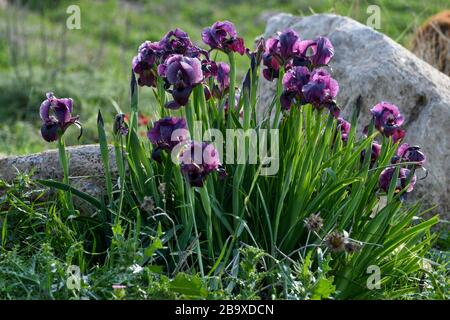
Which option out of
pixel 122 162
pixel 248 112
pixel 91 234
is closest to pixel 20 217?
pixel 91 234

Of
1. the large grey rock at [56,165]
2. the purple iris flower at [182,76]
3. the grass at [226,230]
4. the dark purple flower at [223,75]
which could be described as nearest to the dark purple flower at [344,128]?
the grass at [226,230]

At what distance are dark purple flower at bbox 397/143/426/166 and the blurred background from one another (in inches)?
102

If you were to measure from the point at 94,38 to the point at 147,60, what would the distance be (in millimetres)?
7815

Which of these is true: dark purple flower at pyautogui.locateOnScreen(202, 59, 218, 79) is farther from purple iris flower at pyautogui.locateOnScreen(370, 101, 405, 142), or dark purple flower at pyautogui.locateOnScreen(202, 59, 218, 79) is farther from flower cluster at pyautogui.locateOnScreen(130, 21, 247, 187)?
purple iris flower at pyautogui.locateOnScreen(370, 101, 405, 142)

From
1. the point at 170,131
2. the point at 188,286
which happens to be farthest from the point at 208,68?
the point at 188,286

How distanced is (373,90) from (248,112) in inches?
63.0

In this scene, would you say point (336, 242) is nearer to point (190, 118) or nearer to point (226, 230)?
point (226, 230)

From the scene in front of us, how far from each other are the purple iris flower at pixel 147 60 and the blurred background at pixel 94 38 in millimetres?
2640

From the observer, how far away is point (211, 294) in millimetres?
2797

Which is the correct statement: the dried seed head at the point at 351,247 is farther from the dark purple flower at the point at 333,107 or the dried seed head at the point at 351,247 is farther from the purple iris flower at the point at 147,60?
the purple iris flower at the point at 147,60

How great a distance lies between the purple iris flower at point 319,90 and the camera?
3008 mm

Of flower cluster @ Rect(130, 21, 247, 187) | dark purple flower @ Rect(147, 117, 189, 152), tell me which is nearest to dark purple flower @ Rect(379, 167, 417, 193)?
flower cluster @ Rect(130, 21, 247, 187)

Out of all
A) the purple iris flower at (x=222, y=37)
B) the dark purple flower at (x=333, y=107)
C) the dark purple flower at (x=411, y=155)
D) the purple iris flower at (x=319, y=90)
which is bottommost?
the dark purple flower at (x=411, y=155)
